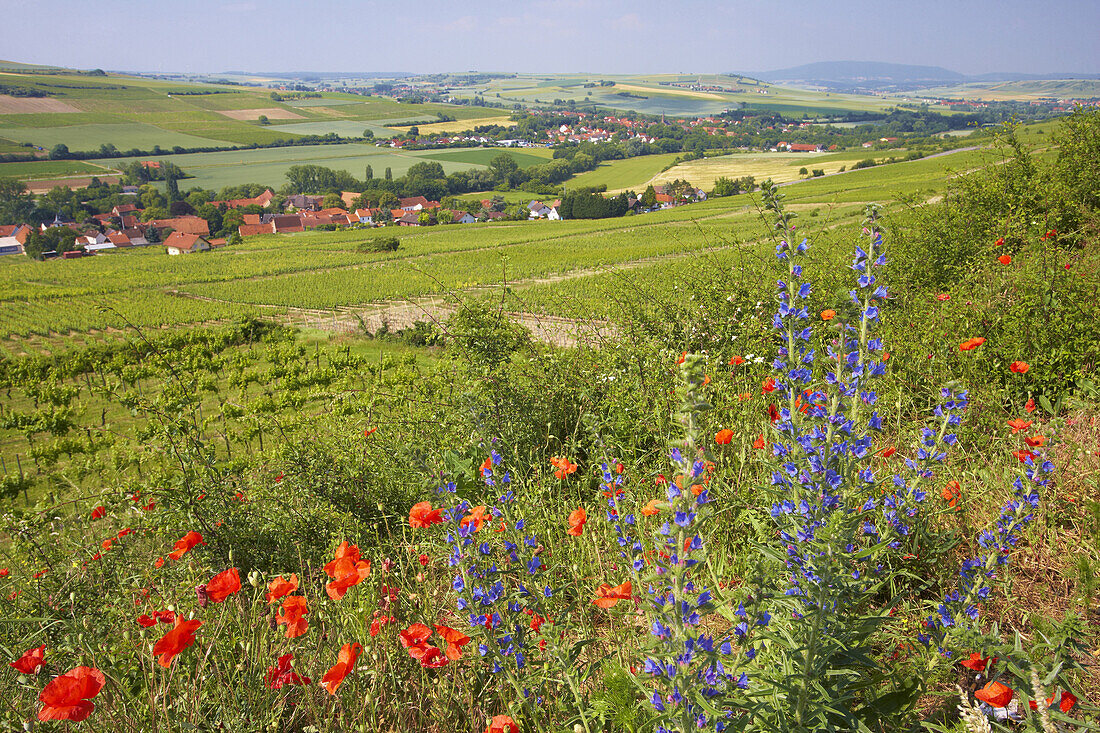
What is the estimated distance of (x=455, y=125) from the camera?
161 meters

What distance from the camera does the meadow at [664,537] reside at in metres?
1.58

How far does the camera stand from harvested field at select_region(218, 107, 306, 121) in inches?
5901

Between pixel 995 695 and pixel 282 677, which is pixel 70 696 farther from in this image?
pixel 995 695

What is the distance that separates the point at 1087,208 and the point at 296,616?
11251 mm

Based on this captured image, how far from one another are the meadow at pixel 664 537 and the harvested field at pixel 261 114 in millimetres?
177171

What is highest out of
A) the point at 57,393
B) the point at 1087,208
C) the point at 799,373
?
the point at 1087,208

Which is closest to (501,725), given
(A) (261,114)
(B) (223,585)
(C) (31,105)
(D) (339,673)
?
(D) (339,673)

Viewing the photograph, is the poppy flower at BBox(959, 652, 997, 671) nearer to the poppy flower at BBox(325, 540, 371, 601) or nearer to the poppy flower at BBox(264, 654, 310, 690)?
the poppy flower at BBox(325, 540, 371, 601)

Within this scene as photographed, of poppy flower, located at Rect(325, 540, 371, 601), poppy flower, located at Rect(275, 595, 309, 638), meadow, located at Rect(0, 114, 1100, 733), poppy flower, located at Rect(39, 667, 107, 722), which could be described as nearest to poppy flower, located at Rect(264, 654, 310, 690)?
meadow, located at Rect(0, 114, 1100, 733)

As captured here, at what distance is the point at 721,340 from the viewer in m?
6.18

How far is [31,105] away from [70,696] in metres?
185

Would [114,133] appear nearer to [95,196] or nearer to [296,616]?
[95,196]

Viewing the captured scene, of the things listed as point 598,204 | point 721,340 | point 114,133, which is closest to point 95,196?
point 114,133

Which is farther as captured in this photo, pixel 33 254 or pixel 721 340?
pixel 33 254
